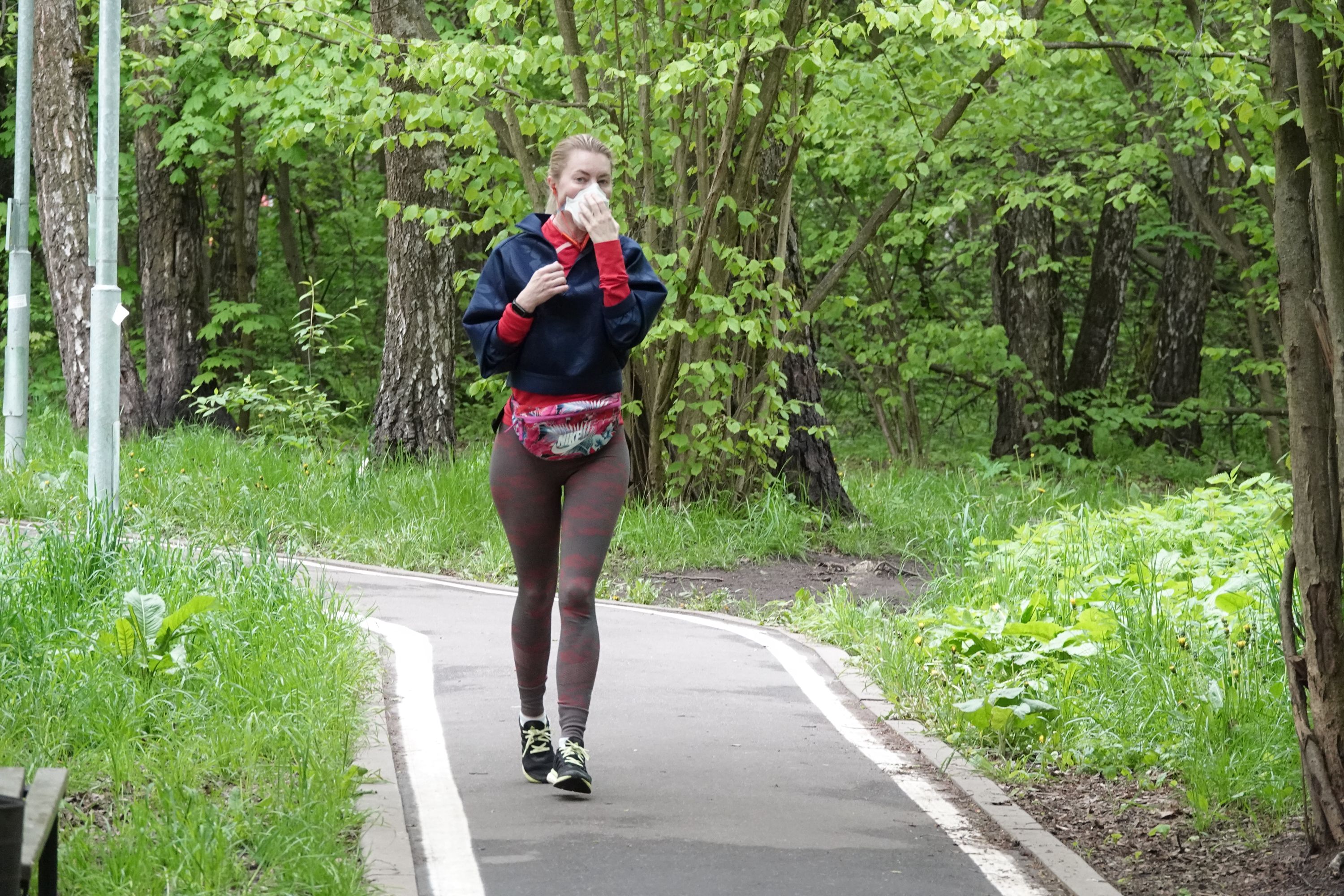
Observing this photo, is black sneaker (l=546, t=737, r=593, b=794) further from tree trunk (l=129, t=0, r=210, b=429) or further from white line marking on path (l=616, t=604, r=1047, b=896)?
tree trunk (l=129, t=0, r=210, b=429)

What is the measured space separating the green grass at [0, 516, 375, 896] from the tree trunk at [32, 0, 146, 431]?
29.2 ft

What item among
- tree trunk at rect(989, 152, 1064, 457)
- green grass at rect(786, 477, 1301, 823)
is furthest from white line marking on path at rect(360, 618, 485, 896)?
tree trunk at rect(989, 152, 1064, 457)

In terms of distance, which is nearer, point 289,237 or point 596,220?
point 596,220

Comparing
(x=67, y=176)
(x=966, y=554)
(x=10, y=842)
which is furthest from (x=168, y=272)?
(x=10, y=842)

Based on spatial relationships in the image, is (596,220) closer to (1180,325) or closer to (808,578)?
(808,578)

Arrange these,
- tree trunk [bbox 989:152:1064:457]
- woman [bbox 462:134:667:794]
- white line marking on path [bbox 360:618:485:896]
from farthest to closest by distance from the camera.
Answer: tree trunk [bbox 989:152:1064:457] → woman [bbox 462:134:667:794] → white line marking on path [bbox 360:618:485:896]

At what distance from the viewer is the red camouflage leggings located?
4.90 metres

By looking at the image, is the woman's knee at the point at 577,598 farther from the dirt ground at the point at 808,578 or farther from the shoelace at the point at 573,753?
the dirt ground at the point at 808,578

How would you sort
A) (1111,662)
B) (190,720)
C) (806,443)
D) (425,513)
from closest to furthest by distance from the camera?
(190,720) < (1111,662) < (425,513) < (806,443)

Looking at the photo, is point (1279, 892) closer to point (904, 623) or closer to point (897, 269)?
point (904, 623)

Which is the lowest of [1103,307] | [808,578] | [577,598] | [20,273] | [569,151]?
[808,578]

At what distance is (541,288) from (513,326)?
0.51ft

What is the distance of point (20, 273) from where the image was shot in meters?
13.2

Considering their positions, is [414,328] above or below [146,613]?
above
